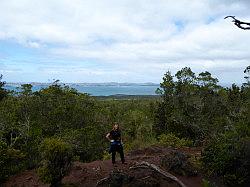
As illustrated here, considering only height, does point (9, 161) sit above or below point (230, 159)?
below

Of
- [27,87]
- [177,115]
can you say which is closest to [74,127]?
[27,87]

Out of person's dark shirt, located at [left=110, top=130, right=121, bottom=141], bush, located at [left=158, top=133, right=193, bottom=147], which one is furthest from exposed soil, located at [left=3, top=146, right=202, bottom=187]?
bush, located at [left=158, top=133, right=193, bottom=147]

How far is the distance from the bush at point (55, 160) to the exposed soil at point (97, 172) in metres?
0.60

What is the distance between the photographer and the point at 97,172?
12.8m

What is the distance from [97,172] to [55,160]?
1523 millimetres

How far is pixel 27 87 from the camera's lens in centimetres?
2023

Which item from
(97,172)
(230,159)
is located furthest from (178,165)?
(97,172)

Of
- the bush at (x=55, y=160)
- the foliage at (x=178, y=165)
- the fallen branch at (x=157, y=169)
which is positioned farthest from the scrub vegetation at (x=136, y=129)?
the fallen branch at (x=157, y=169)

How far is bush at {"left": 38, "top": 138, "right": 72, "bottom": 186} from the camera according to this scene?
11.7 meters

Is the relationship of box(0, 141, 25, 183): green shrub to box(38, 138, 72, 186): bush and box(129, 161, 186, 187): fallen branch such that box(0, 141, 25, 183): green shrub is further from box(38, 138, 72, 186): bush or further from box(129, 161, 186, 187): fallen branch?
box(129, 161, 186, 187): fallen branch

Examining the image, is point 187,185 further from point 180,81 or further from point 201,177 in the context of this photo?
point 180,81

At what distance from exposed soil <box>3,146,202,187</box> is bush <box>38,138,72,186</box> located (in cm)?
60

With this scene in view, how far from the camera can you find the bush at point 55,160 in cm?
1172

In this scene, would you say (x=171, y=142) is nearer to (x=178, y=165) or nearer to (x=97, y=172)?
(x=178, y=165)
